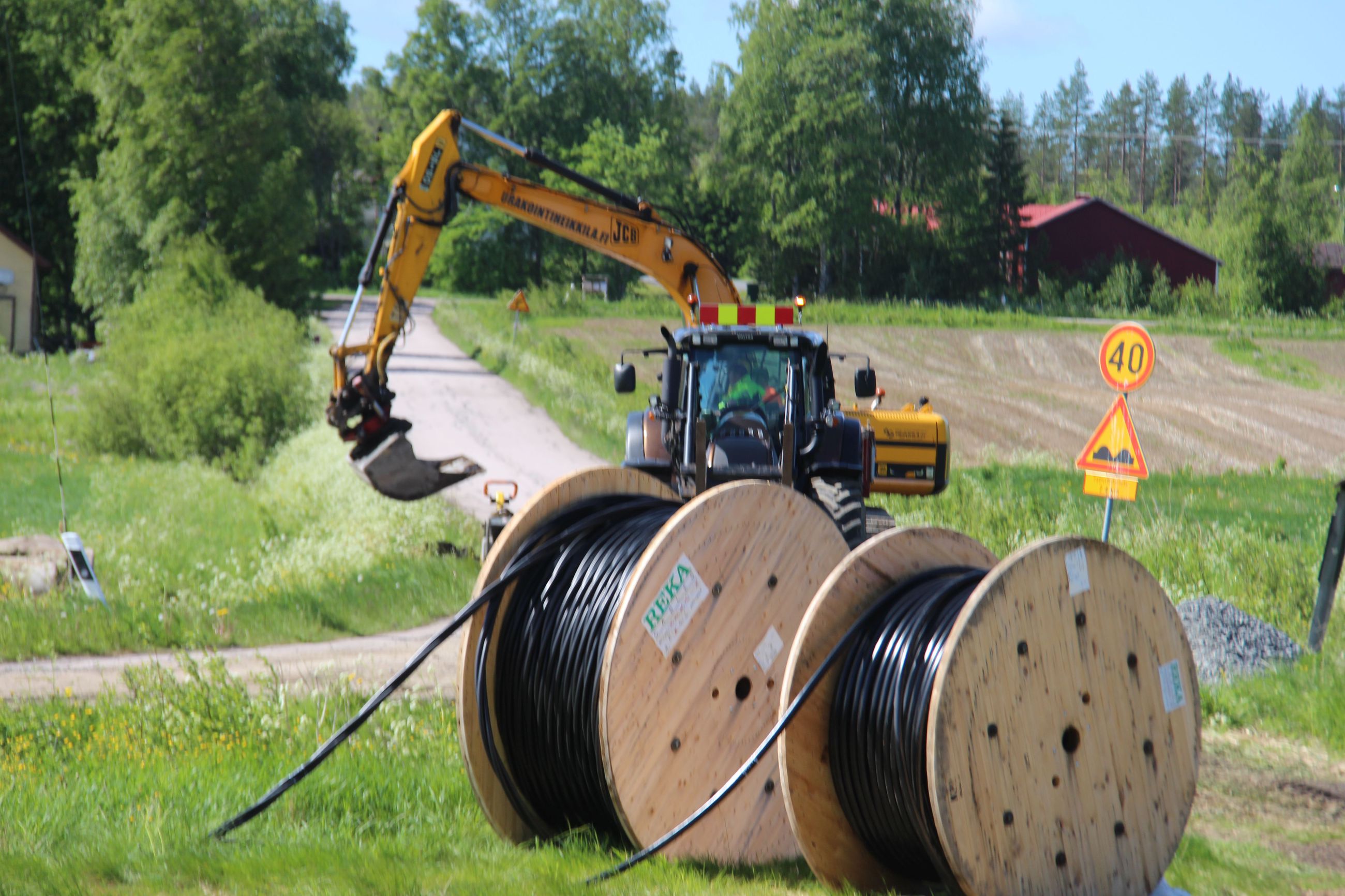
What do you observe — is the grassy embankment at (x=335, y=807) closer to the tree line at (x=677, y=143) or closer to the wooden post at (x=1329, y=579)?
the wooden post at (x=1329, y=579)

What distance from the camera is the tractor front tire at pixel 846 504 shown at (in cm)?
1045

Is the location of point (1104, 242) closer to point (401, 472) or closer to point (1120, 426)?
point (401, 472)

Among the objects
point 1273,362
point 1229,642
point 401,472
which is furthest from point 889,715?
point 1273,362

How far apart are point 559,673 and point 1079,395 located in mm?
32334

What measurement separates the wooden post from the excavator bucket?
8938 mm

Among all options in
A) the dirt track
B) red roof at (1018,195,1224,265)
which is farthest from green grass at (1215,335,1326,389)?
red roof at (1018,195,1224,265)

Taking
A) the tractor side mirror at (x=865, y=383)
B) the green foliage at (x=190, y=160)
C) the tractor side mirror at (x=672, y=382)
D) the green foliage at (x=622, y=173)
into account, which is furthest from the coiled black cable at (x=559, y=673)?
the green foliage at (x=622, y=173)

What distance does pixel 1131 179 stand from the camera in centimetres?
14375

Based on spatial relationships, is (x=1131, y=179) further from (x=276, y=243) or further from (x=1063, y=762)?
(x=1063, y=762)

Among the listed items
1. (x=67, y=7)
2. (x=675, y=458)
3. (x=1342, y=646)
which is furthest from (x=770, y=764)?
(x=67, y=7)

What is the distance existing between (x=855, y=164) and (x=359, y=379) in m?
53.5

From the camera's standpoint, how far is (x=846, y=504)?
10.6 m

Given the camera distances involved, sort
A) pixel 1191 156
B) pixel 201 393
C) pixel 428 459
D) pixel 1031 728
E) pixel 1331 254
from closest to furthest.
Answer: pixel 1031 728, pixel 428 459, pixel 201 393, pixel 1331 254, pixel 1191 156

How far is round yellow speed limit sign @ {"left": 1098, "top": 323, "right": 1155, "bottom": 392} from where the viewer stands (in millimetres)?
10281
